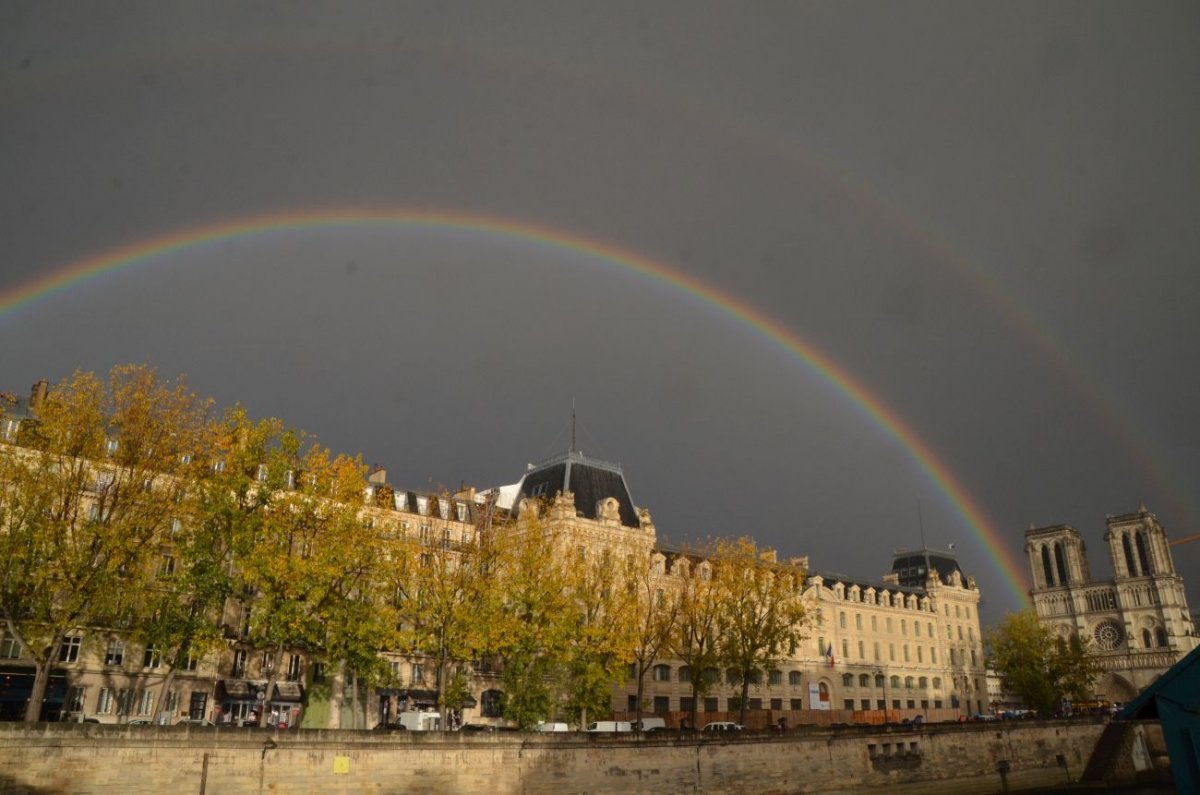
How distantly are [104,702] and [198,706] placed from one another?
18.6ft

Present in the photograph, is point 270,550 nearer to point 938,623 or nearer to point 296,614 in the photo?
point 296,614

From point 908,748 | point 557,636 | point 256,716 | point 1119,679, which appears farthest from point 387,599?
point 1119,679

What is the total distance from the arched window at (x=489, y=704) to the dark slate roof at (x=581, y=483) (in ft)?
59.9

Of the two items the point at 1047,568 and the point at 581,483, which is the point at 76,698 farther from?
the point at 1047,568

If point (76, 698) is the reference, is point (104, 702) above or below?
below

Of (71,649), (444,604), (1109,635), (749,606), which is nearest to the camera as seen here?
(444,604)

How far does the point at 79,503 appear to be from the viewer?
4422cm

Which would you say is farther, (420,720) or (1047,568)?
(1047,568)

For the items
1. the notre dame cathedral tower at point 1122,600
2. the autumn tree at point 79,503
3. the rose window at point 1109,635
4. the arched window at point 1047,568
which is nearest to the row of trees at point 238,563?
the autumn tree at point 79,503

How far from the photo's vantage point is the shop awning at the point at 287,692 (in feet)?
201

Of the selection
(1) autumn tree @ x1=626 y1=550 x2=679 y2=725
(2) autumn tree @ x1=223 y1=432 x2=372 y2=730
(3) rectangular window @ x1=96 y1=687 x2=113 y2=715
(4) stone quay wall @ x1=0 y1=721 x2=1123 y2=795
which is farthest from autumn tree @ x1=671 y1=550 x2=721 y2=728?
(3) rectangular window @ x1=96 y1=687 x2=113 y2=715

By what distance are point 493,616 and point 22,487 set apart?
81.9 ft

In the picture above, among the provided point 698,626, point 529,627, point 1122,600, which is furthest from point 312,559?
point 1122,600

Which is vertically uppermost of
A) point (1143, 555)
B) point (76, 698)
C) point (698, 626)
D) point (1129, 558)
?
point (1143, 555)
